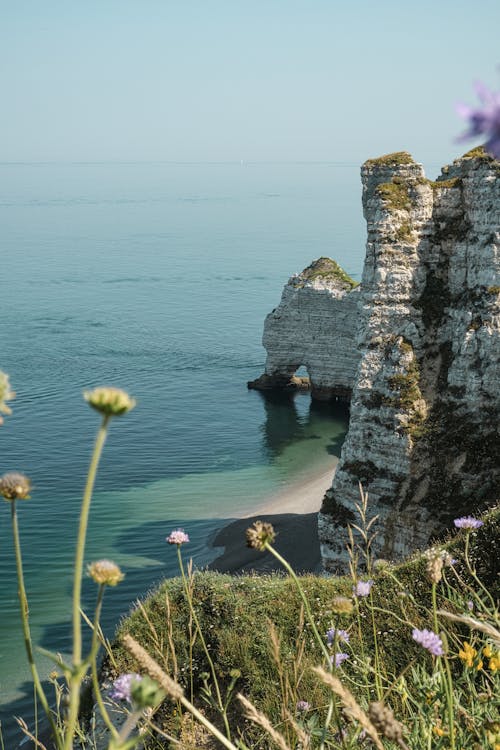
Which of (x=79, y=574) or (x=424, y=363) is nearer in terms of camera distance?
(x=79, y=574)

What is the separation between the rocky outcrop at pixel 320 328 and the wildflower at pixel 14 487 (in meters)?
56.8

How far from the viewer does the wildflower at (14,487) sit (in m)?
3.03

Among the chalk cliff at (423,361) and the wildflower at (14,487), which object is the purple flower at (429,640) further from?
the chalk cliff at (423,361)

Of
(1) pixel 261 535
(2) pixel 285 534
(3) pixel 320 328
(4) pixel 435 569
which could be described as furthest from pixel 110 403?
(3) pixel 320 328

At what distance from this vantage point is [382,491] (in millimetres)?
26062

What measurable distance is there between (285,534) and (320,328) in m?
27.1

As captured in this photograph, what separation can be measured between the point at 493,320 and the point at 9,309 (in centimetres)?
8179

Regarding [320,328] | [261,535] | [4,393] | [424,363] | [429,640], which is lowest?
[320,328]

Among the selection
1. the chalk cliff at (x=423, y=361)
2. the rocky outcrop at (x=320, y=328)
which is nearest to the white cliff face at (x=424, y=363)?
the chalk cliff at (x=423, y=361)

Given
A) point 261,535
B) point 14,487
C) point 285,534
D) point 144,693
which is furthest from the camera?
point 285,534

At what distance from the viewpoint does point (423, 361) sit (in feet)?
85.7

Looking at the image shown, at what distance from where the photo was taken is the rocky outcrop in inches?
2371

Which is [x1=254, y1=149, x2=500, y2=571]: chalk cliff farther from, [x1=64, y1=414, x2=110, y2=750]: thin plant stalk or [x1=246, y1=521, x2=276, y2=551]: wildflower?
[x1=64, y1=414, x2=110, y2=750]: thin plant stalk

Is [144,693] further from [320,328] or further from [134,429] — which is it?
[320,328]
